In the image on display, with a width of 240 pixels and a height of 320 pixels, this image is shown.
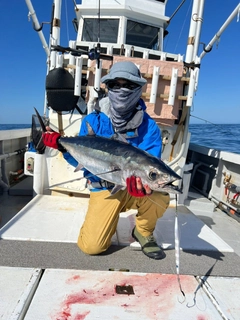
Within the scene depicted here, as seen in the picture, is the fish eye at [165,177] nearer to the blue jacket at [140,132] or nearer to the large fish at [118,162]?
the large fish at [118,162]

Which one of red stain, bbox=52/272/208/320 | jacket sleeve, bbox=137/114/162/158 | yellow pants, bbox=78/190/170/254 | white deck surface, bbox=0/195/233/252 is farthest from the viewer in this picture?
white deck surface, bbox=0/195/233/252

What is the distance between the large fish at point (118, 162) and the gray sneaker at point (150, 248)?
867mm

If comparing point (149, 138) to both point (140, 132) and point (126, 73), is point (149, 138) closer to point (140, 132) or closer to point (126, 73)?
point (140, 132)

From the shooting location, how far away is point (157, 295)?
2.01 meters

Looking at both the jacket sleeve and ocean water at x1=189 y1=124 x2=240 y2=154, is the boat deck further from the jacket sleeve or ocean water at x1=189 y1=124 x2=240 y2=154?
ocean water at x1=189 y1=124 x2=240 y2=154

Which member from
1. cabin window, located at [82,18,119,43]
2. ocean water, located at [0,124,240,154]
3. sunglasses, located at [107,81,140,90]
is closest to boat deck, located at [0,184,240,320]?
sunglasses, located at [107,81,140,90]

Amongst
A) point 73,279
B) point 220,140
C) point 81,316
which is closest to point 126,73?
point 73,279

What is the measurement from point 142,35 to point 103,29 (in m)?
1.07

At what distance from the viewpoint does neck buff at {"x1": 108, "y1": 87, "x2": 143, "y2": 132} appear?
2.55 m

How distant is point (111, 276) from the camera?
87.5 inches

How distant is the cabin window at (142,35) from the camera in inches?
250

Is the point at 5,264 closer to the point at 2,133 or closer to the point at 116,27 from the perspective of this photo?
the point at 2,133

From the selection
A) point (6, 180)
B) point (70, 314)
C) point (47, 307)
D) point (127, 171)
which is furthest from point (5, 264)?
point (6, 180)

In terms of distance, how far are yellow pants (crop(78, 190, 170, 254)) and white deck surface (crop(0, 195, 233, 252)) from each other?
0.27 metres
